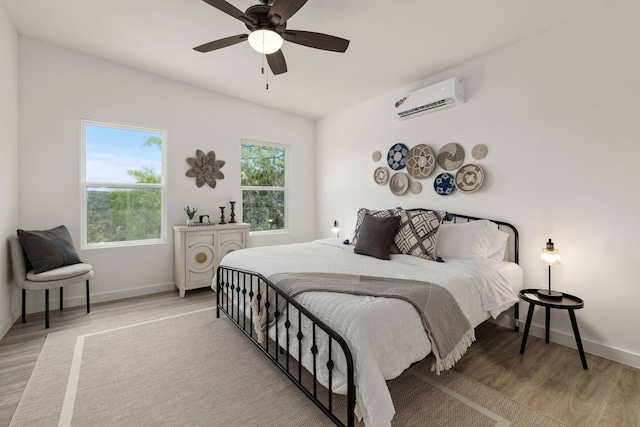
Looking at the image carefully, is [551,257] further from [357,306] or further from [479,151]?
[357,306]

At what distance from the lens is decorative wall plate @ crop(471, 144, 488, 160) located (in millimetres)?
3048

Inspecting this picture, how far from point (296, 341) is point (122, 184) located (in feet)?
10.6

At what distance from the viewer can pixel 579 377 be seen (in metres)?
2.08

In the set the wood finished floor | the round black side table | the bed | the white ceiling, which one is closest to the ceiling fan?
the white ceiling

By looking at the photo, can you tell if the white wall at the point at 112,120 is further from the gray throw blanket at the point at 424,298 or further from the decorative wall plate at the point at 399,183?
the gray throw blanket at the point at 424,298

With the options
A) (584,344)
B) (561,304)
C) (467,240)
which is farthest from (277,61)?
(584,344)

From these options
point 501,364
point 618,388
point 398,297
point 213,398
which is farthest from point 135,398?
point 618,388

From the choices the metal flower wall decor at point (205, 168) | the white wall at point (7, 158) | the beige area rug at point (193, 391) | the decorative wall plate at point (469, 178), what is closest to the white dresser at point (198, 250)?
the metal flower wall decor at point (205, 168)

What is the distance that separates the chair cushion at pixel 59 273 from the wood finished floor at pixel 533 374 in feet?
1.58

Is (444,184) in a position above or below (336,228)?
above

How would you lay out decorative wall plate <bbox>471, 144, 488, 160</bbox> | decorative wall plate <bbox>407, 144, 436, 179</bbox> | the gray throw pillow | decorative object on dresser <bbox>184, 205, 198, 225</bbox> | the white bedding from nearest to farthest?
1. the white bedding
2. the gray throw pillow
3. decorative wall plate <bbox>471, 144, 488, 160</bbox>
4. decorative wall plate <bbox>407, 144, 436, 179</bbox>
5. decorative object on dresser <bbox>184, 205, 198, 225</bbox>

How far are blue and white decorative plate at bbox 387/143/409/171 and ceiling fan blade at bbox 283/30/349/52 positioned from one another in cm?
189

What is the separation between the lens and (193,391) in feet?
6.28

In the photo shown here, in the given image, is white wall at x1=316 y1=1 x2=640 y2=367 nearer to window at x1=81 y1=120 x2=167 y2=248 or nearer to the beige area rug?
the beige area rug
